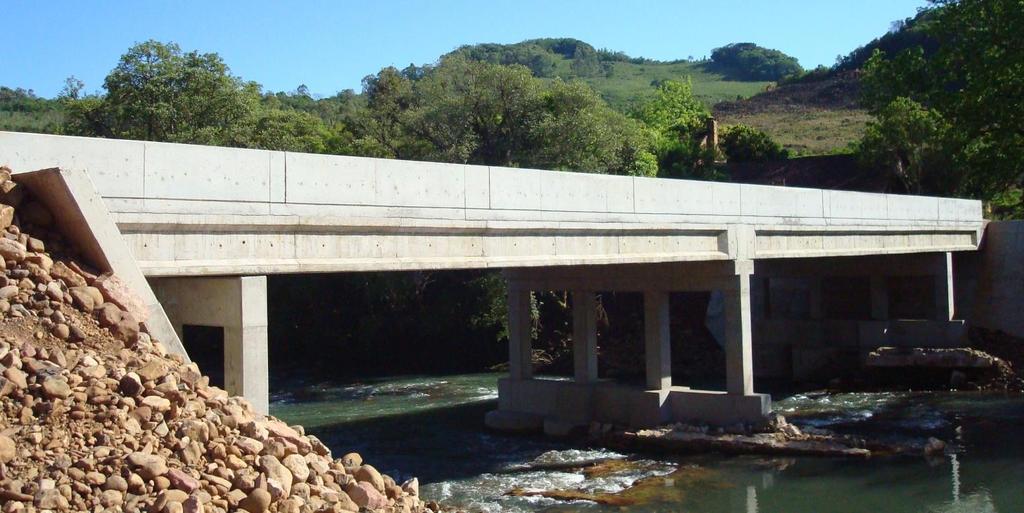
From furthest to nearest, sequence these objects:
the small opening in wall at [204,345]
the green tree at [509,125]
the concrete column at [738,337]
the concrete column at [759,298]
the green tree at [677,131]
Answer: the green tree at [677,131], the small opening in wall at [204,345], the green tree at [509,125], the concrete column at [759,298], the concrete column at [738,337]

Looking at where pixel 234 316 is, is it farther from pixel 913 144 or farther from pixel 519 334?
pixel 913 144

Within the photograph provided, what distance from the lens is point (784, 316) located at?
3688 centimetres

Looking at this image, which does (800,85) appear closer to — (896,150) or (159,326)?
(896,150)

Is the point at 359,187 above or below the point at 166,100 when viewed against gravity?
below

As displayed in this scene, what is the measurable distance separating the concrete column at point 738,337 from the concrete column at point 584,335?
132 inches

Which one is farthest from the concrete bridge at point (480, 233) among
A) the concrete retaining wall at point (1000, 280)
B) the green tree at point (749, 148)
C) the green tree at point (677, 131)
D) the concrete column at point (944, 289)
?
the green tree at point (749, 148)

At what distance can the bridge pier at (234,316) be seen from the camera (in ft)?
40.5

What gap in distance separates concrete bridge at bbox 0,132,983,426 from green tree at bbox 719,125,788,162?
3427 cm

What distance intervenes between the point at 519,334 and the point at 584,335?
5.49 feet

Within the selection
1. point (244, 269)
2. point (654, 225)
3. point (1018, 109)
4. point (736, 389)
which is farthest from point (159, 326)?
point (1018, 109)

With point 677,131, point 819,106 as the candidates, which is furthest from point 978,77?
point 819,106

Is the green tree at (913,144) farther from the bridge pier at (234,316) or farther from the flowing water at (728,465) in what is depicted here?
the bridge pier at (234,316)

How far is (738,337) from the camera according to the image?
77.4ft

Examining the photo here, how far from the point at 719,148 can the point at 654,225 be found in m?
53.2
